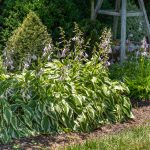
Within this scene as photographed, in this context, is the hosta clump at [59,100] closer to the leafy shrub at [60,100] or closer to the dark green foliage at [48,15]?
the leafy shrub at [60,100]

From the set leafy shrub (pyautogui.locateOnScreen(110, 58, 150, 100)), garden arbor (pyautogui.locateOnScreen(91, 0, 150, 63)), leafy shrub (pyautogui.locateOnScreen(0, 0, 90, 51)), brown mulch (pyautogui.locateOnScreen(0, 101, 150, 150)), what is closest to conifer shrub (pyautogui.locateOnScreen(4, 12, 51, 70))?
leafy shrub (pyautogui.locateOnScreen(0, 0, 90, 51))

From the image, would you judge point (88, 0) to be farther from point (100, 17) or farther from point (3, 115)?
point (3, 115)

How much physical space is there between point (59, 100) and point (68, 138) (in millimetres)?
508

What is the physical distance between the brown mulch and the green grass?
0.73 feet

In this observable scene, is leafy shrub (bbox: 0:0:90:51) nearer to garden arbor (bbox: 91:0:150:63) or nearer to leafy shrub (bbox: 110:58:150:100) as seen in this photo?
garden arbor (bbox: 91:0:150:63)

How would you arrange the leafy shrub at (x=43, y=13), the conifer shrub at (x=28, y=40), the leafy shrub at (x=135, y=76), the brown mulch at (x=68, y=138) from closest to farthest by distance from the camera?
the brown mulch at (x=68, y=138) < the conifer shrub at (x=28, y=40) < the leafy shrub at (x=135, y=76) < the leafy shrub at (x=43, y=13)

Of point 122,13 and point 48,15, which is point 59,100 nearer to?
point 48,15

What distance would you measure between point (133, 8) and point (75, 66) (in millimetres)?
4498

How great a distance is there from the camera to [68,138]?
19.8 ft

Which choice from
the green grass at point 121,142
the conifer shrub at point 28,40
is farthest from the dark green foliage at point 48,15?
the green grass at point 121,142

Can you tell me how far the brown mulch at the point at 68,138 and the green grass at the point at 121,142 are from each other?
22 centimetres

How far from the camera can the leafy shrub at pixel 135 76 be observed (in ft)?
25.0

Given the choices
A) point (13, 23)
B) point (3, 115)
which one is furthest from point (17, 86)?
point (13, 23)

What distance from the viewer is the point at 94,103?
6582 millimetres
